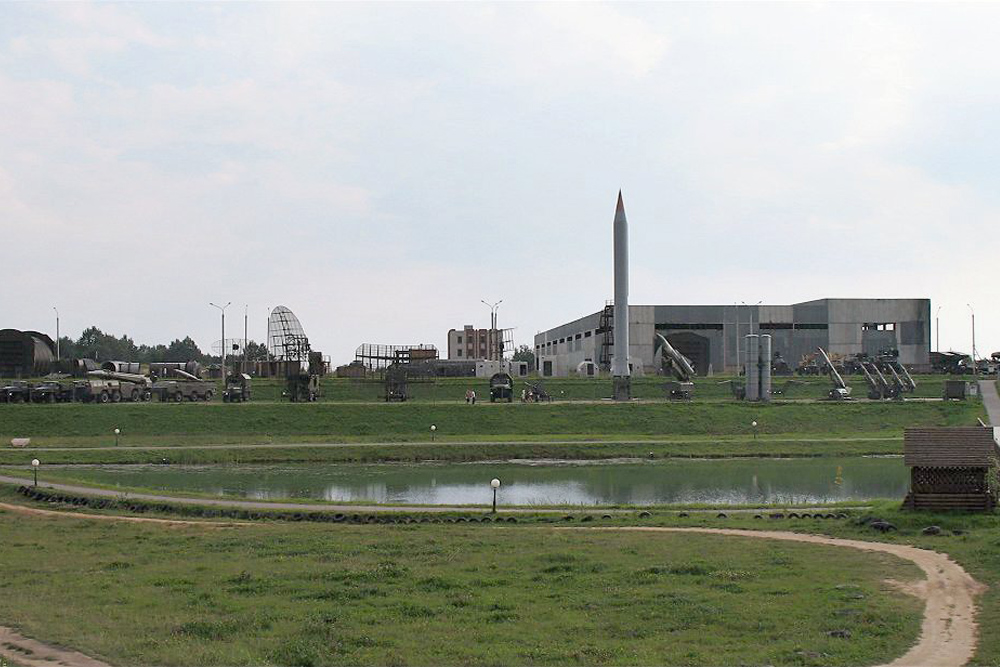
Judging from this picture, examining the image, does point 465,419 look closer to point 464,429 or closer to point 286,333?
point 464,429

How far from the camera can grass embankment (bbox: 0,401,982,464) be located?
64.4m

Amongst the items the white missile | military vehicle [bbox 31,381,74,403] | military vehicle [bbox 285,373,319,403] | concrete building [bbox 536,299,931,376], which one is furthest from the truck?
concrete building [bbox 536,299,931,376]

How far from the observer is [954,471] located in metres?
30.9

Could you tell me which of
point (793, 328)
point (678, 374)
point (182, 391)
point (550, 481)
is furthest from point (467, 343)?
point (550, 481)

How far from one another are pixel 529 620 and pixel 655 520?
49.7ft

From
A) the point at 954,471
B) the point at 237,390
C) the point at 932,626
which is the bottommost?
the point at 932,626

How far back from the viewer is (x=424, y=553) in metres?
25.0

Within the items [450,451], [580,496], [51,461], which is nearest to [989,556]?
[580,496]

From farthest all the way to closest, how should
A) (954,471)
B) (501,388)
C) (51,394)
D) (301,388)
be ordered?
(501,388)
(301,388)
(51,394)
(954,471)

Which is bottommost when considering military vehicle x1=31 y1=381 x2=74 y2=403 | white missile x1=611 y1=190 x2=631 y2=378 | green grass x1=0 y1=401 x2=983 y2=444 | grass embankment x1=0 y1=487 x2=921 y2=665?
grass embankment x1=0 y1=487 x2=921 y2=665

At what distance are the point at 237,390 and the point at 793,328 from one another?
7225 centimetres

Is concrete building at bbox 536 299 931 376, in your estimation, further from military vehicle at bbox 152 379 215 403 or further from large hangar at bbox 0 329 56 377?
large hangar at bbox 0 329 56 377

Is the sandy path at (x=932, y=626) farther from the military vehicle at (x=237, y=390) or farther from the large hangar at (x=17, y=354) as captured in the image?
the large hangar at (x=17, y=354)

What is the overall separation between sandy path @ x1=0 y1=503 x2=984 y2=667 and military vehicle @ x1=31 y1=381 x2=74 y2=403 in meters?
70.9
